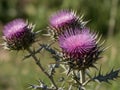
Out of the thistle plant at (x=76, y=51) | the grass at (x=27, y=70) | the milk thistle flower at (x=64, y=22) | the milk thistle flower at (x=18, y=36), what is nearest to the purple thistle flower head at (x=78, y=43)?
the thistle plant at (x=76, y=51)

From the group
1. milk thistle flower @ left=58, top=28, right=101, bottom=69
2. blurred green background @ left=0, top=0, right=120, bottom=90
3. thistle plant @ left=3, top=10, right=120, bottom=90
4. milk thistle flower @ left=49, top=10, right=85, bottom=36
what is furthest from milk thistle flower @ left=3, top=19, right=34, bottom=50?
blurred green background @ left=0, top=0, right=120, bottom=90

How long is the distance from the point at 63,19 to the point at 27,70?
412cm

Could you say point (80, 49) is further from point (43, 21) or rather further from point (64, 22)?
point (43, 21)

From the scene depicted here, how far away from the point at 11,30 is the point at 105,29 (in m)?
8.33

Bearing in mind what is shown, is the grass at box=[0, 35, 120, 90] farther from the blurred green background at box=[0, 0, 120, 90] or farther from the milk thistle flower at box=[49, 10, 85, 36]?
the milk thistle flower at box=[49, 10, 85, 36]

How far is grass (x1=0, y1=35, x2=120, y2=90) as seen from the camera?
275 inches

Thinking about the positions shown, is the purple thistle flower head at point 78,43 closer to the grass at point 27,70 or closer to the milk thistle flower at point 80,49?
the milk thistle flower at point 80,49

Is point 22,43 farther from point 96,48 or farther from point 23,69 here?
point 23,69

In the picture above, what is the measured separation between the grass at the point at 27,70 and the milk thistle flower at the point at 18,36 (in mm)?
1365

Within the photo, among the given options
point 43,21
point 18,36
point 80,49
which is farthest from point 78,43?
point 43,21

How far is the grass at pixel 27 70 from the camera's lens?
22.9 ft

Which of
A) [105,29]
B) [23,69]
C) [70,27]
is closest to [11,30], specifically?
[70,27]

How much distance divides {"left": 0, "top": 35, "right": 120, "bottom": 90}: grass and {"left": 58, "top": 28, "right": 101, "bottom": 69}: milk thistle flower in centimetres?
172

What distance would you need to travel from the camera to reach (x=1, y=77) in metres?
9.27
